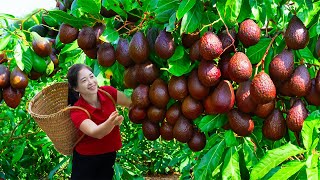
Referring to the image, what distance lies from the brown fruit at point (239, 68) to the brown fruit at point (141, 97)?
1.17 ft

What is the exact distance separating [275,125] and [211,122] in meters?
0.22

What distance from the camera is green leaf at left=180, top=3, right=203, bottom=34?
141 cm

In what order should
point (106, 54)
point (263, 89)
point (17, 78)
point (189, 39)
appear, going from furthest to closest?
point (17, 78), point (106, 54), point (189, 39), point (263, 89)

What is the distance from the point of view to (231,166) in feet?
5.14

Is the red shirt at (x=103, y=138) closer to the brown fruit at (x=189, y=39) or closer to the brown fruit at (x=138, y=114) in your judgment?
the brown fruit at (x=138, y=114)

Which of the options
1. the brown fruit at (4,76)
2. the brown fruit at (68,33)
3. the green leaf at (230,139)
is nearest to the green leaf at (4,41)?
the brown fruit at (4,76)

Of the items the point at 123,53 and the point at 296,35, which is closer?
the point at 296,35

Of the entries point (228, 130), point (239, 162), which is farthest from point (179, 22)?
point (239, 162)

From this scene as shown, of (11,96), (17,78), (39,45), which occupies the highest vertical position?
(39,45)

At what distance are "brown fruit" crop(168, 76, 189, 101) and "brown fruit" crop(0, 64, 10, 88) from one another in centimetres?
115

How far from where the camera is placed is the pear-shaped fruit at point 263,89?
1270 mm

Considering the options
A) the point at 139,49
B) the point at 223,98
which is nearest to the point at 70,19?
the point at 139,49

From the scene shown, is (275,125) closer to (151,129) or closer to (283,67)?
(283,67)

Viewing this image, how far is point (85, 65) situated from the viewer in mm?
2428
